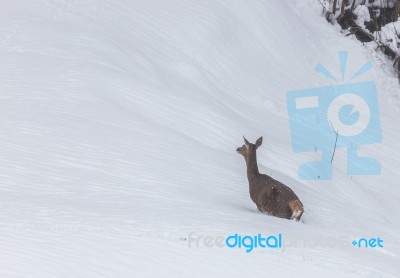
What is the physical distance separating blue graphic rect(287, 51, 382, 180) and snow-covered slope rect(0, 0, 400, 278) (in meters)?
0.25

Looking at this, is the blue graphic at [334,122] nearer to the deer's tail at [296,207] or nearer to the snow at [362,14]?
the snow at [362,14]

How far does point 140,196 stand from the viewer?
6.94 meters

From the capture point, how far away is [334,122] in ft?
44.4

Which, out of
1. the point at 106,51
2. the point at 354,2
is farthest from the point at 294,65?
the point at 106,51

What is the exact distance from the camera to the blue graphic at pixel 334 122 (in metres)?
11.8

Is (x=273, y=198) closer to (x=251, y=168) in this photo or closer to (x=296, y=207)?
(x=296, y=207)

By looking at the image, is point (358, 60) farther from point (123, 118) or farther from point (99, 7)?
point (123, 118)

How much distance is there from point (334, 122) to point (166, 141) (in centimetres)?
542

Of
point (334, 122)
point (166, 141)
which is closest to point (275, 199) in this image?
point (166, 141)

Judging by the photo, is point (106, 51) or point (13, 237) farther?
point (106, 51)

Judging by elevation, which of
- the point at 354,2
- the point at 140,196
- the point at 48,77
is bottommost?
the point at 140,196

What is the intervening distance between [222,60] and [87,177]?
→ 23.0 feet

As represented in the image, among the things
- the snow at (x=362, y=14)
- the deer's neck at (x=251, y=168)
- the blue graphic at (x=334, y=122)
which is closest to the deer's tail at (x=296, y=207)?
the deer's neck at (x=251, y=168)

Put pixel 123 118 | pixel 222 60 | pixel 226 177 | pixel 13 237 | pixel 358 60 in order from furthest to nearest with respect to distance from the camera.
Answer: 1. pixel 358 60
2. pixel 222 60
3. pixel 123 118
4. pixel 226 177
5. pixel 13 237
